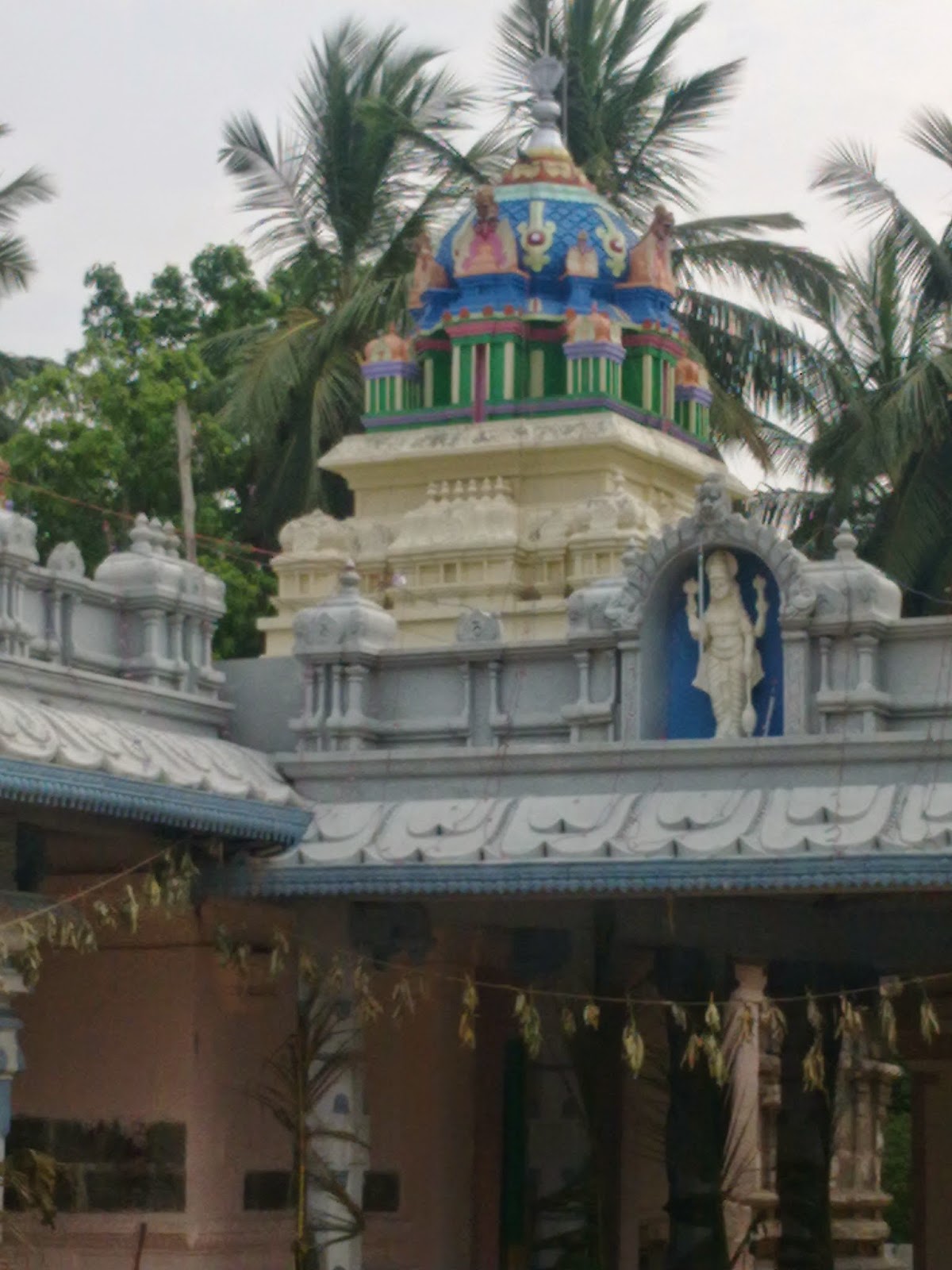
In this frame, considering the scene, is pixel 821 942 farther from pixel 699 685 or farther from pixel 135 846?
pixel 135 846

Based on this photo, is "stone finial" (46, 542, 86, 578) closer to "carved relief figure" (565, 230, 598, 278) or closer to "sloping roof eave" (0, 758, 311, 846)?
"sloping roof eave" (0, 758, 311, 846)

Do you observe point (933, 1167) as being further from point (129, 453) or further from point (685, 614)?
point (129, 453)

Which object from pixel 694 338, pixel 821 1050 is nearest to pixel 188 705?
pixel 821 1050

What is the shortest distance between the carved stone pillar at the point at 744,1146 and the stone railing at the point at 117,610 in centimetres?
410

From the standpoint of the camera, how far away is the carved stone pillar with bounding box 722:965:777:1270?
1911 centimetres

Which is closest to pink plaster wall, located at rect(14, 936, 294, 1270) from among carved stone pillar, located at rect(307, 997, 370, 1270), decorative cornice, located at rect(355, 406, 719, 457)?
carved stone pillar, located at rect(307, 997, 370, 1270)

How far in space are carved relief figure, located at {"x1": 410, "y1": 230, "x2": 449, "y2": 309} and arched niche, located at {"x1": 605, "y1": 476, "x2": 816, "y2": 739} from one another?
20.2 ft

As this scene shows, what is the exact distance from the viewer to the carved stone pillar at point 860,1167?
2362 centimetres

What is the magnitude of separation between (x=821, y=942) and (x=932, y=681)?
1.87 metres

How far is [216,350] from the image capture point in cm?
3394

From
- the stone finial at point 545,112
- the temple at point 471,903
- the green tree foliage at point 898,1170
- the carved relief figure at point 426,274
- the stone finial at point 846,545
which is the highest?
the stone finial at point 545,112

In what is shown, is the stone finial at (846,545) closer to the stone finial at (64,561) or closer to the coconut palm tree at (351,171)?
the stone finial at (64,561)

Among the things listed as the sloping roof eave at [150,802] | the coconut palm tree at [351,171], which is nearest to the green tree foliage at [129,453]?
the coconut palm tree at [351,171]

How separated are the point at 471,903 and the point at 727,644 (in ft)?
8.40
